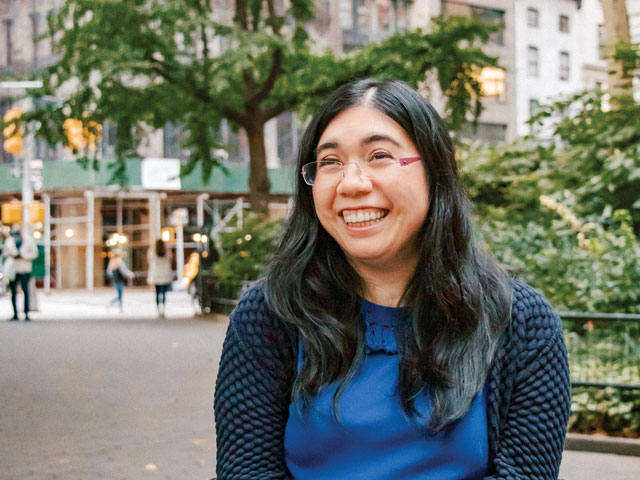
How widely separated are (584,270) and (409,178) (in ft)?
19.7

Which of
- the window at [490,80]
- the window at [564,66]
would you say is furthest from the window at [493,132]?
the window at [490,80]

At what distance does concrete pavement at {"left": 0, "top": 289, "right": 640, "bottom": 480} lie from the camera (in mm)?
5785

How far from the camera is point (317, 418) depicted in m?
2.00

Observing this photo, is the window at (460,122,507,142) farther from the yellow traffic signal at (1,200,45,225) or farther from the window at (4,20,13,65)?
the yellow traffic signal at (1,200,45,225)

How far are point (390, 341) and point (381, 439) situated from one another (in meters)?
0.24

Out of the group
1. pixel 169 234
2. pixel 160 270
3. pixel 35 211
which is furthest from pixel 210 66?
pixel 169 234

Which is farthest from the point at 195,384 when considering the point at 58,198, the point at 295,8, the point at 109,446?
the point at 58,198

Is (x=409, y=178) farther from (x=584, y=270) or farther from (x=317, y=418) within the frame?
(x=584, y=270)

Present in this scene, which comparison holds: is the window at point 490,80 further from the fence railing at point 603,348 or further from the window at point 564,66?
the window at point 564,66

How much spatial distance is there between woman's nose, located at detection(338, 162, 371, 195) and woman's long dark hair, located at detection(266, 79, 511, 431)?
0.15 m

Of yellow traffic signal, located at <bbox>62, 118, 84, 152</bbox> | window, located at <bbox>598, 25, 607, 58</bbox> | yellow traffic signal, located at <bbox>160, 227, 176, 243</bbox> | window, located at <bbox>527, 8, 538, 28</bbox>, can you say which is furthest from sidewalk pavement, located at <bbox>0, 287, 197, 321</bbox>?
window, located at <bbox>527, 8, 538, 28</bbox>

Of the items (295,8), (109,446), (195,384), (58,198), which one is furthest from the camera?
(58,198)

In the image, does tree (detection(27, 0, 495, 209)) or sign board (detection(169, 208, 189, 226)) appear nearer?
tree (detection(27, 0, 495, 209))

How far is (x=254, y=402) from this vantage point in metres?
2.10
